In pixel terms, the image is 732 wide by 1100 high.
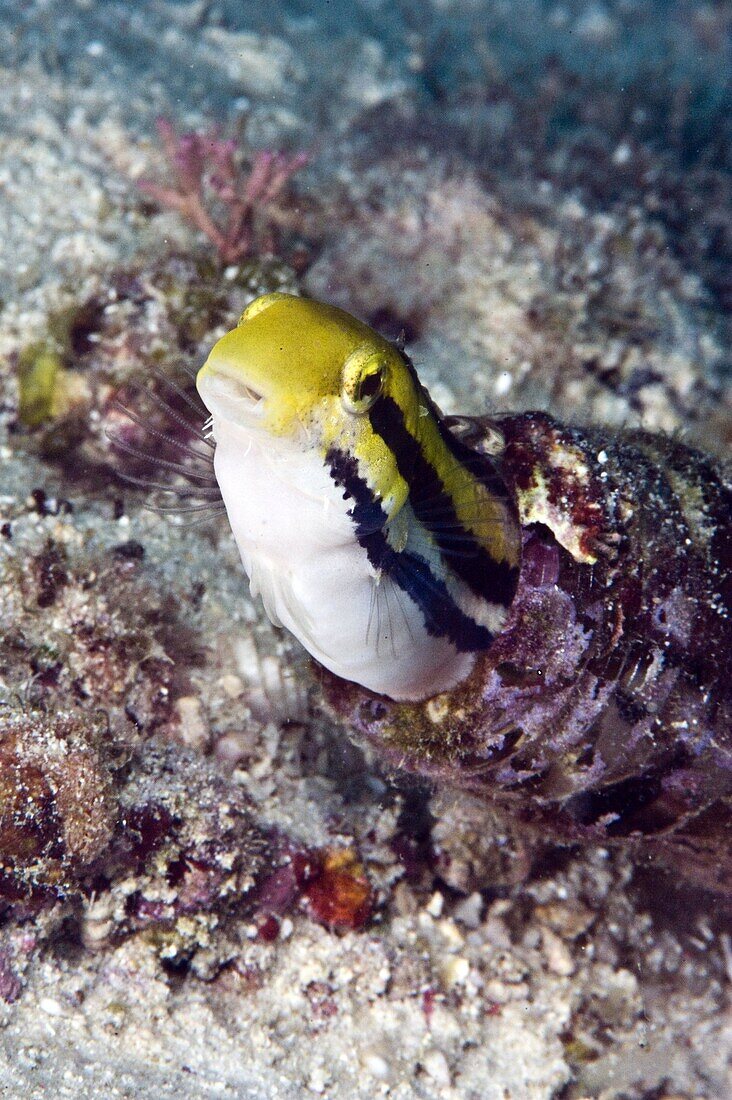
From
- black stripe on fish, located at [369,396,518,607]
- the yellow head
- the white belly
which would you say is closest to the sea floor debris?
the white belly

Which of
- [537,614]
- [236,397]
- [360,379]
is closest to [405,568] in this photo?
[537,614]

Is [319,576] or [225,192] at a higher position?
[319,576]

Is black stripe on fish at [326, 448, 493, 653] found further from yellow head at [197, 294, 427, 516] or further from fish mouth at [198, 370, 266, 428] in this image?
fish mouth at [198, 370, 266, 428]

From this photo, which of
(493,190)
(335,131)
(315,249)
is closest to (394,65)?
(335,131)

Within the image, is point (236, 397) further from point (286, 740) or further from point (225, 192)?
point (225, 192)

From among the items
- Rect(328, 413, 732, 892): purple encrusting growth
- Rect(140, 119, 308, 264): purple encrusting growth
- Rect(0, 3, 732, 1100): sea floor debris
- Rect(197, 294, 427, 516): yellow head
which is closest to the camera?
Rect(197, 294, 427, 516): yellow head

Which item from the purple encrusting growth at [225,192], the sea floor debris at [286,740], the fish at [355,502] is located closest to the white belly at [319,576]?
the fish at [355,502]

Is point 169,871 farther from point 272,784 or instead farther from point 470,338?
point 470,338
